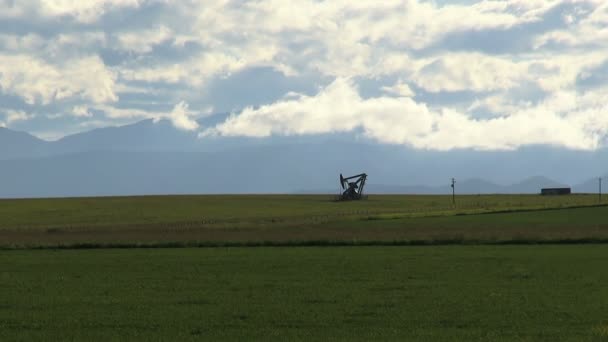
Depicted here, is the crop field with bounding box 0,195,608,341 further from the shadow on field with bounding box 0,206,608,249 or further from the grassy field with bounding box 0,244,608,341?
the shadow on field with bounding box 0,206,608,249

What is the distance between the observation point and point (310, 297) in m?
29.5

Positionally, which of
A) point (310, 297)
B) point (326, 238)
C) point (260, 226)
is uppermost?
point (260, 226)

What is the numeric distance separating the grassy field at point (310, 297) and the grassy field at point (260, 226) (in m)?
13.7

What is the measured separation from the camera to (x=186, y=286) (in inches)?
1319

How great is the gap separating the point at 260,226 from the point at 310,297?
186ft

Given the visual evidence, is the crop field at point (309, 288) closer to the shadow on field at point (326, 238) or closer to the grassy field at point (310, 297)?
the grassy field at point (310, 297)

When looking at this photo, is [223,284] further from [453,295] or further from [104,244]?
[104,244]

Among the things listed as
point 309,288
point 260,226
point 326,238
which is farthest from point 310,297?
point 260,226

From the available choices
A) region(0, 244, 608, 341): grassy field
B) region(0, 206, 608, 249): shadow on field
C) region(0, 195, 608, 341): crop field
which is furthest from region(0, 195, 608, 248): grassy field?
region(0, 244, 608, 341): grassy field

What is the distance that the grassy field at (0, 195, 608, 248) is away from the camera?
205ft

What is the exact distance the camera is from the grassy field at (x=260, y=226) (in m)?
62.3

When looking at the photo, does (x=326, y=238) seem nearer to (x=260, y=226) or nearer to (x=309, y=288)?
(x=260, y=226)

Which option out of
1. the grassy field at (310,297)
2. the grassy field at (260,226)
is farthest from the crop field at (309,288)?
the grassy field at (260,226)

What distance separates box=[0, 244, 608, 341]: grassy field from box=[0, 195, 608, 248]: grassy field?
1366 centimetres
